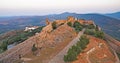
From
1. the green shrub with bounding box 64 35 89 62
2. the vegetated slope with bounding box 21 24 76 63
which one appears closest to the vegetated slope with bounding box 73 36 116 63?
the green shrub with bounding box 64 35 89 62

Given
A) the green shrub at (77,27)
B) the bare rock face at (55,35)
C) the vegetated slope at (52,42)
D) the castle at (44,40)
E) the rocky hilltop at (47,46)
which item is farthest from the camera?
the green shrub at (77,27)

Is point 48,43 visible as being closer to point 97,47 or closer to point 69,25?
point 97,47

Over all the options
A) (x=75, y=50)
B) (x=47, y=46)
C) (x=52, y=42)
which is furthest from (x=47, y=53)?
(x=52, y=42)

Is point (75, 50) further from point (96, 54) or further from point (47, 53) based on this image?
point (47, 53)

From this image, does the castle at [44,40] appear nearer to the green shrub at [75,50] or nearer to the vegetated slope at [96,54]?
the green shrub at [75,50]

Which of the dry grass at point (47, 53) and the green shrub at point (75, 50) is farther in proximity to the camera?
the dry grass at point (47, 53)

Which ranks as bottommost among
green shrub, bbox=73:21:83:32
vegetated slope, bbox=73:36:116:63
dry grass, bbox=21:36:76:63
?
dry grass, bbox=21:36:76:63

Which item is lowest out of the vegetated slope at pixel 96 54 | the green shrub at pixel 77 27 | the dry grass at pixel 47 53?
the dry grass at pixel 47 53

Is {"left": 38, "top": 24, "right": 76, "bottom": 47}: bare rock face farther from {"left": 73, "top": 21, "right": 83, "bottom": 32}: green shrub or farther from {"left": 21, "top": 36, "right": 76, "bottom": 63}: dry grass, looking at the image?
{"left": 73, "top": 21, "right": 83, "bottom": 32}: green shrub

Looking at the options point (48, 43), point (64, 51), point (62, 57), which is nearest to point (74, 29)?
point (48, 43)

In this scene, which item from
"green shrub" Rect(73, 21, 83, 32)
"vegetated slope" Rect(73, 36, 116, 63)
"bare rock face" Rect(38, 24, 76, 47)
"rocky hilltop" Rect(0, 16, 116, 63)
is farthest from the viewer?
"green shrub" Rect(73, 21, 83, 32)

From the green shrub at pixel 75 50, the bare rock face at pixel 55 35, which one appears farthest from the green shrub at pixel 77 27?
the green shrub at pixel 75 50
